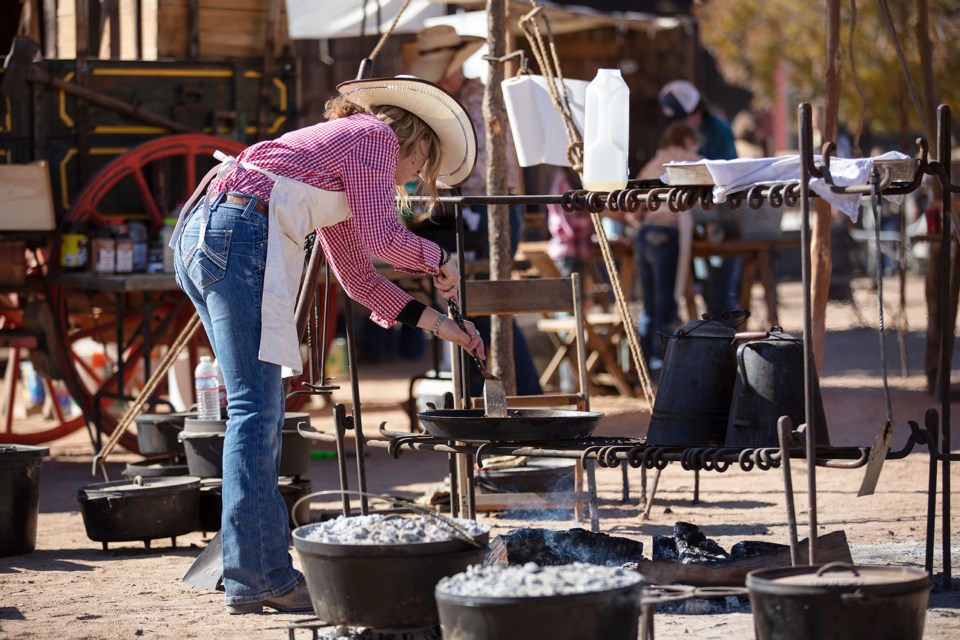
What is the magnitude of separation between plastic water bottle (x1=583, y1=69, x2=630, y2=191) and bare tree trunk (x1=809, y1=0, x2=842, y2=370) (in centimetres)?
218

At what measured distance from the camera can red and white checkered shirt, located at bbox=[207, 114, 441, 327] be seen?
152 inches

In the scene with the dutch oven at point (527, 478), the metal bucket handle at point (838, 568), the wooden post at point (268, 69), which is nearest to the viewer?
the metal bucket handle at point (838, 568)

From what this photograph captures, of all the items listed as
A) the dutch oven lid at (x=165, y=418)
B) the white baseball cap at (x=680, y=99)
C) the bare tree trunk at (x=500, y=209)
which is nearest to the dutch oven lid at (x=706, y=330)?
the bare tree trunk at (x=500, y=209)

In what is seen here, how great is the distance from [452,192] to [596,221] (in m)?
1.05

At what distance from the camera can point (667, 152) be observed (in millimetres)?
9492

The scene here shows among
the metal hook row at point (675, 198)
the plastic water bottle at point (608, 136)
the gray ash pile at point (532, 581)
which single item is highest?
the plastic water bottle at point (608, 136)

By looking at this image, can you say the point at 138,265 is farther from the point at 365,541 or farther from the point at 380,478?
the point at 365,541

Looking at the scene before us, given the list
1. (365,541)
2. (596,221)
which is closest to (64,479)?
A: (596,221)

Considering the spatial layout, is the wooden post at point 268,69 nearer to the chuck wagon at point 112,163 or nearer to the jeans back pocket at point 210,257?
the chuck wagon at point 112,163

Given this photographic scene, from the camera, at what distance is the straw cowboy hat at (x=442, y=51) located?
8133 millimetres

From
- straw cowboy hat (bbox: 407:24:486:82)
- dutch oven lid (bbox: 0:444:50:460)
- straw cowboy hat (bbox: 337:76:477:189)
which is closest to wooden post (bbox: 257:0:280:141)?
straw cowboy hat (bbox: 407:24:486:82)

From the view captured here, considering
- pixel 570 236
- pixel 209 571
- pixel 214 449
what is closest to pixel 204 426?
pixel 214 449

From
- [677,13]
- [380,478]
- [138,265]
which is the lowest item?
[380,478]

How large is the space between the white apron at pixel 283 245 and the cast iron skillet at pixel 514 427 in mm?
537
